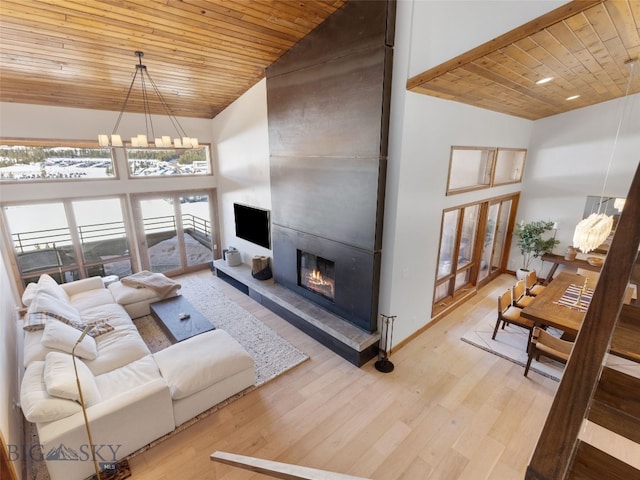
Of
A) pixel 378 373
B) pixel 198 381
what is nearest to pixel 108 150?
pixel 198 381

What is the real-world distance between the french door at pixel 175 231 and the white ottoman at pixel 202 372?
3898 millimetres

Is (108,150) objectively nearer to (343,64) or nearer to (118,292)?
(118,292)

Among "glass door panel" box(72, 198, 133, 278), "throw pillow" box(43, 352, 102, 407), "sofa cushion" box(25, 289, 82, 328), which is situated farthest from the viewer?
"glass door panel" box(72, 198, 133, 278)

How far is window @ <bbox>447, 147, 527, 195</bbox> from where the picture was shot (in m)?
4.46

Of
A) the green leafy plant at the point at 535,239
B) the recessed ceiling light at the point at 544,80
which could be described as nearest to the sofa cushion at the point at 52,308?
the recessed ceiling light at the point at 544,80

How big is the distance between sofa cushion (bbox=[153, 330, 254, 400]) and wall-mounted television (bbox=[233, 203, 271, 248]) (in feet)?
8.29

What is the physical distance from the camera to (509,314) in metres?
4.35

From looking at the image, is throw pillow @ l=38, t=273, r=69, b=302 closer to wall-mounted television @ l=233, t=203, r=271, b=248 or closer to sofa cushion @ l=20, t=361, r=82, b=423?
sofa cushion @ l=20, t=361, r=82, b=423

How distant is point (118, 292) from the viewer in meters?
5.00

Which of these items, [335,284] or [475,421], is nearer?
[475,421]

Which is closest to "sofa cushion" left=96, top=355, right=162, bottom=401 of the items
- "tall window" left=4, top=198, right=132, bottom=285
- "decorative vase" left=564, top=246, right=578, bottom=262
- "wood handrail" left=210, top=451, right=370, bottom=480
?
"wood handrail" left=210, top=451, right=370, bottom=480

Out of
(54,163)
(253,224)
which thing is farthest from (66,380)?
(54,163)

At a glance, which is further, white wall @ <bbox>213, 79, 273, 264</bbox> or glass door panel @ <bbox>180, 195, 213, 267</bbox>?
glass door panel @ <bbox>180, 195, 213, 267</bbox>

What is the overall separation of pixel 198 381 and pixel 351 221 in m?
2.50
